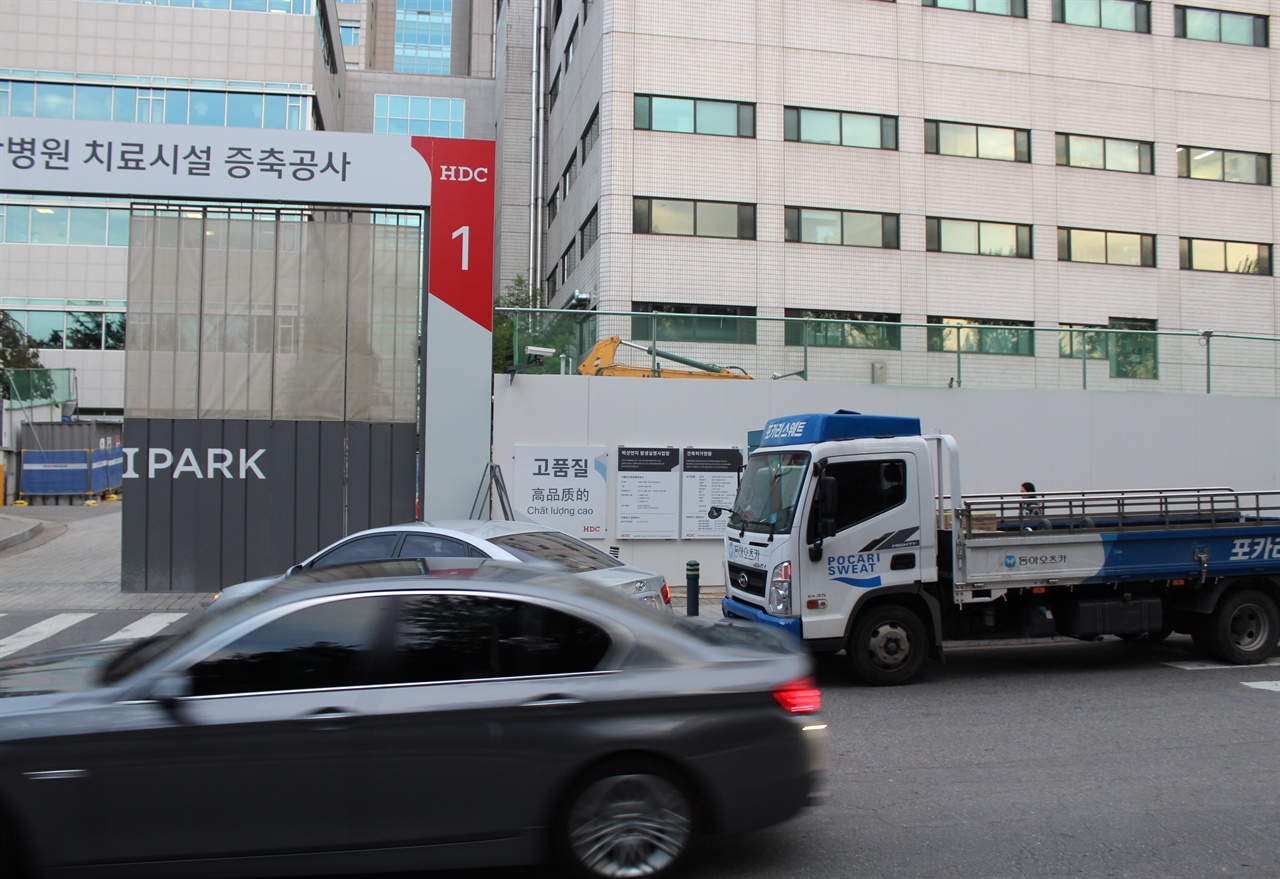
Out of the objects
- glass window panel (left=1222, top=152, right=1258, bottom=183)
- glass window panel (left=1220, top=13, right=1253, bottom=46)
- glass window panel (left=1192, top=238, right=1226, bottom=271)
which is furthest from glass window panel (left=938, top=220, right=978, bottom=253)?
glass window panel (left=1220, top=13, right=1253, bottom=46)

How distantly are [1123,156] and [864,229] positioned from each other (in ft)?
29.3

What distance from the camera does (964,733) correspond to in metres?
7.34

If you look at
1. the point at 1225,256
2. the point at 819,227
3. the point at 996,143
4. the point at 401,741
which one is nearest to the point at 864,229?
the point at 819,227

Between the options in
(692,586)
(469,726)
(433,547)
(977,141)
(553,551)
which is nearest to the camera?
(469,726)

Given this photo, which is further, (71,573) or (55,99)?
(55,99)

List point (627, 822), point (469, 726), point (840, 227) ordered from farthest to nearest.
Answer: point (840, 227), point (627, 822), point (469, 726)

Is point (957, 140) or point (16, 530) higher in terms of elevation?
point (957, 140)

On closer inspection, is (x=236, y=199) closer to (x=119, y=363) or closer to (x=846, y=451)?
(x=846, y=451)

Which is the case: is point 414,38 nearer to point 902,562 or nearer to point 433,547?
point 433,547

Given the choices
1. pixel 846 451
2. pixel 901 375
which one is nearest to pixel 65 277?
pixel 901 375

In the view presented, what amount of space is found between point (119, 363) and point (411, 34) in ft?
164

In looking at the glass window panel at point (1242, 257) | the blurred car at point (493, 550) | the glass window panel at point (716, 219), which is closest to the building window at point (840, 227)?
the glass window panel at point (716, 219)

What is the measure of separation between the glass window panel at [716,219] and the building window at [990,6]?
870 cm

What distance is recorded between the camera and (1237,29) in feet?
95.4
